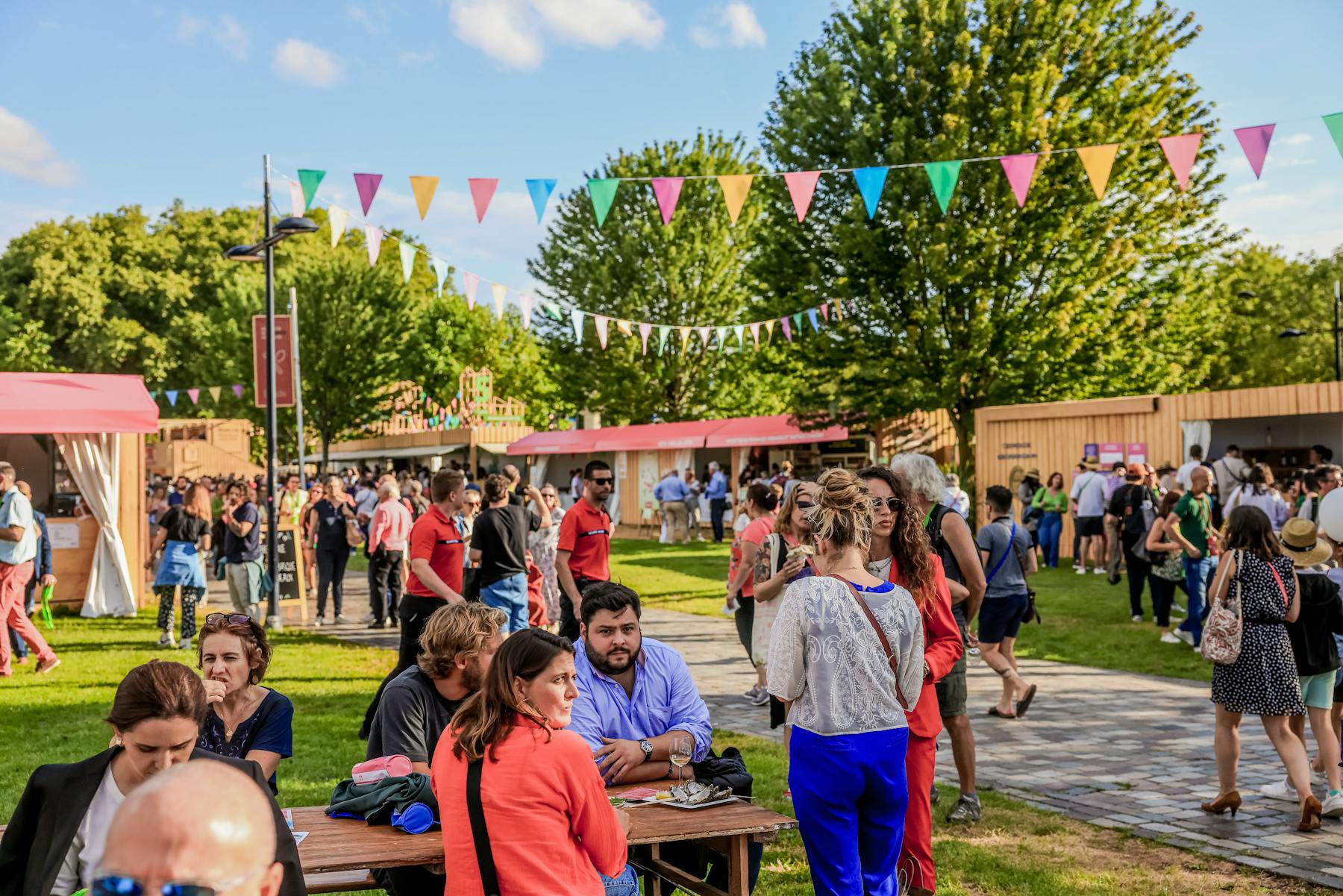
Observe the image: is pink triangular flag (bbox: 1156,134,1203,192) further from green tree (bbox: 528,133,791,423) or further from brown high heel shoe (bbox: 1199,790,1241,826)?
green tree (bbox: 528,133,791,423)

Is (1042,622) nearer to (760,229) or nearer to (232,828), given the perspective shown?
(232,828)

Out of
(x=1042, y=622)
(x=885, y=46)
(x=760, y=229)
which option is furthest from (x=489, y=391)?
(x=1042, y=622)

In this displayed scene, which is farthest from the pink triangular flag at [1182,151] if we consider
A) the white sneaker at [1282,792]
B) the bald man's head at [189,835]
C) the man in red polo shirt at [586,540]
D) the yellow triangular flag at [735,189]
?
the bald man's head at [189,835]

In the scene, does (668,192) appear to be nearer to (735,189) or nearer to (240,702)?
(735,189)

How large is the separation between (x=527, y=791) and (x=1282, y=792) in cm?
516

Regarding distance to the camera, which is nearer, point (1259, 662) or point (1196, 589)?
point (1259, 662)

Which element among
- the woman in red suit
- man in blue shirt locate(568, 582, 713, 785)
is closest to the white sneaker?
the woman in red suit

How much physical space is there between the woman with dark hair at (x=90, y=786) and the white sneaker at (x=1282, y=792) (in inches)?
222

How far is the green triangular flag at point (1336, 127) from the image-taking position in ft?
29.0

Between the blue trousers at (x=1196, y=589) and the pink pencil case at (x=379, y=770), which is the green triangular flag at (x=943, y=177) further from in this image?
the pink pencil case at (x=379, y=770)

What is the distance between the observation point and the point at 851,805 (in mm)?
3936

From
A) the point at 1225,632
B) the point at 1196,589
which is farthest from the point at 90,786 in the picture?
the point at 1196,589

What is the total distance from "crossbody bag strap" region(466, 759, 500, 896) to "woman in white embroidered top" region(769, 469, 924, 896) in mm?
1289

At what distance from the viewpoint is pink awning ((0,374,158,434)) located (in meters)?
14.8
